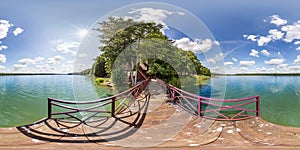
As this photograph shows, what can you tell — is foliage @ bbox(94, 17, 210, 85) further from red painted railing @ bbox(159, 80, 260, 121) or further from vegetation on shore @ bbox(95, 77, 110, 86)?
red painted railing @ bbox(159, 80, 260, 121)

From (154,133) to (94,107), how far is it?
0.57 m

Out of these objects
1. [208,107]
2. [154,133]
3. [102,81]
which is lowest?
[154,133]

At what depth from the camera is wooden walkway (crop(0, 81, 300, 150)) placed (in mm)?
1494

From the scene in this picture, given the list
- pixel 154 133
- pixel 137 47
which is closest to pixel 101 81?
pixel 137 47

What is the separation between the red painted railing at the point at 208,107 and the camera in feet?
6.73

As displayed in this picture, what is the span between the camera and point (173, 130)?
5.21 feet

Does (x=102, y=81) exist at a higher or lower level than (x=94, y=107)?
higher

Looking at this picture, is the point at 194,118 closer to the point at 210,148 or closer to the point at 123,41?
the point at 210,148

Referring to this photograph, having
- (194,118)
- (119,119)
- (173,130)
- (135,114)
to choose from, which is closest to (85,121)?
(119,119)

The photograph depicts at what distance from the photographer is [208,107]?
2.12 m

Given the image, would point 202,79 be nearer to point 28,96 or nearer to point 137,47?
point 137,47

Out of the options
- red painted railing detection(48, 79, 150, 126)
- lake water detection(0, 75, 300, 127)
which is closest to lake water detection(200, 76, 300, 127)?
lake water detection(0, 75, 300, 127)

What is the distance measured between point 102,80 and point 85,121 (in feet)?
1.75

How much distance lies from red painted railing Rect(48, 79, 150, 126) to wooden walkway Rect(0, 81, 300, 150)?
7 centimetres
